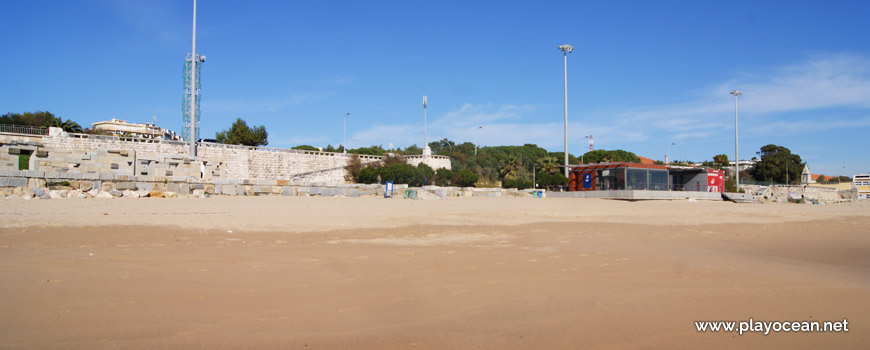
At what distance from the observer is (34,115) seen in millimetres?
50125

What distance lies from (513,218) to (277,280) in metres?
8.16

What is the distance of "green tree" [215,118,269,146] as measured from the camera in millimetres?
54656

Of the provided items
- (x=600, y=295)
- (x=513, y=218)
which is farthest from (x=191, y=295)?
(x=513, y=218)

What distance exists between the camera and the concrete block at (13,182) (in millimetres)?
11352

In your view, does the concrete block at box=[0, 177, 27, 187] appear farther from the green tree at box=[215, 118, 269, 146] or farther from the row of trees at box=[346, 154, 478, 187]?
the green tree at box=[215, 118, 269, 146]

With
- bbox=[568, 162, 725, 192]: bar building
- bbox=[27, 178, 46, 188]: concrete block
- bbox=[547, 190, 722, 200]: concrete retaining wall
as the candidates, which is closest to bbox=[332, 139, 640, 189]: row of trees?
bbox=[568, 162, 725, 192]: bar building

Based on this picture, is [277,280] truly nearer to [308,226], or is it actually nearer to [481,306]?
[481,306]

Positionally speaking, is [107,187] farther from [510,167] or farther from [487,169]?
[510,167]

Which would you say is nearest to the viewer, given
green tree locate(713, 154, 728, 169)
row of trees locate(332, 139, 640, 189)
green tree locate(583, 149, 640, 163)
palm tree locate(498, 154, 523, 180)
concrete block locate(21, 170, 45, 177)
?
concrete block locate(21, 170, 45, 177)

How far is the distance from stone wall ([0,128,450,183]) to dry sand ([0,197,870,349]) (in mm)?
7405

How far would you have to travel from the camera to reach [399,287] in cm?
415

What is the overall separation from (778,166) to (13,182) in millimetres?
76758

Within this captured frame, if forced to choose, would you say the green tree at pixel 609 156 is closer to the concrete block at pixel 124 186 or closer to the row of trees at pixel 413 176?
the row of trees at pixel 413 176

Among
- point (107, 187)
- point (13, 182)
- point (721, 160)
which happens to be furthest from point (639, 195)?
point (721, 160)
